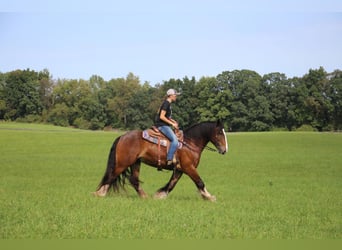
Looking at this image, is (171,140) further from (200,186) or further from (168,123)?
(200,186)

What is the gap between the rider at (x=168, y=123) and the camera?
12.5 m

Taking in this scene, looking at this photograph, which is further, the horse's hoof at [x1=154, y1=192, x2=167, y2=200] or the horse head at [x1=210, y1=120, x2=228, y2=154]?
the horse's hoof at [x1=154, y1=192, x2=167, y2=200]

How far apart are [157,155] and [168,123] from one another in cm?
96

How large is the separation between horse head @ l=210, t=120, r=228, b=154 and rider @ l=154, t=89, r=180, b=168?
1.11 meters

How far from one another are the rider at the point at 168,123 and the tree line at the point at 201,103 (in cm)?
7144

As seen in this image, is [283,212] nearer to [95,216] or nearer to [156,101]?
[95,216]

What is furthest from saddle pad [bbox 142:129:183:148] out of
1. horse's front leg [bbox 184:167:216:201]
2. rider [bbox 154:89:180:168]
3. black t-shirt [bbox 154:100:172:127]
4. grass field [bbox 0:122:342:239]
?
grass field [bbox 0:122:342:239]

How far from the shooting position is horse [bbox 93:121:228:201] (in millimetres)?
12812

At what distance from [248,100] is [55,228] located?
83.8m

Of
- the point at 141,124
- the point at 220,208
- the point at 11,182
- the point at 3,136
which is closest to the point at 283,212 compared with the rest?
the point at 220,208

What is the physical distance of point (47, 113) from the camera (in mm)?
87875

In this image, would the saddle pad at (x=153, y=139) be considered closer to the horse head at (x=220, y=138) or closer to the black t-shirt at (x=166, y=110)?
the black t-shirt at (x=166, y=110)

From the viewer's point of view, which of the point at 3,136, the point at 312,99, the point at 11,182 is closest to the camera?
the point at 11,182

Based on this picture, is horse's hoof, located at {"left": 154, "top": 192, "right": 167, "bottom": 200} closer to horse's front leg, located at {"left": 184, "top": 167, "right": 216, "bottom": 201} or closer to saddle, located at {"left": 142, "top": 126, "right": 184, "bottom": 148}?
horse's front leg, located at {"left": 184, "top": 167, "right": 216, "bottom": 201}
